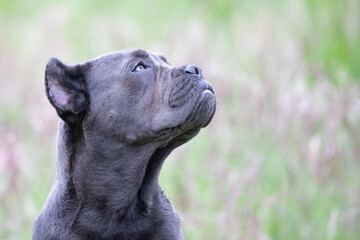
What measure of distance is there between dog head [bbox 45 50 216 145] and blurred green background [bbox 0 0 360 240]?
1495 mm

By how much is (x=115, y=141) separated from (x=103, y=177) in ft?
0.76

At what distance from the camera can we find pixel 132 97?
396cm

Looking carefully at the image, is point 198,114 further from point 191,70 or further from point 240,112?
point 240,112

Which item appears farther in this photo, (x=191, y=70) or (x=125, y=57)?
(x=125, y=57)

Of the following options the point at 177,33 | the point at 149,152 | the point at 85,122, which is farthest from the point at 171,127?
the point at 177,33

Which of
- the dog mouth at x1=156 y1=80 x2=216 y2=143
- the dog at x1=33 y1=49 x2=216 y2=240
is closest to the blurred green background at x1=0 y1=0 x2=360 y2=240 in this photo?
the dog at x1=33 y1=49 x2=216 y2=240

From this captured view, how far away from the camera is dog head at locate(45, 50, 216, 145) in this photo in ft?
12.6

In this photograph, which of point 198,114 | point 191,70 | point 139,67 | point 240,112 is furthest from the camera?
point 240,112

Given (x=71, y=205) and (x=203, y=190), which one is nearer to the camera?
(x=71, y=205)

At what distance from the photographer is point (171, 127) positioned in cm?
384

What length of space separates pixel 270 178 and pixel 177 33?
7.87 feet

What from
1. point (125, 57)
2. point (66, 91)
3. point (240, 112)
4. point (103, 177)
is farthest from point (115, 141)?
point (240, 112)

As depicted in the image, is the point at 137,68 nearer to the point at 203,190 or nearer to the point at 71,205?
the point at 71,205

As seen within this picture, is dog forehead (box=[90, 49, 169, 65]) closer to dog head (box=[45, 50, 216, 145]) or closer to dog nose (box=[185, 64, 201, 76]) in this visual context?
dog head (box=[45, 50, 216, 145])
